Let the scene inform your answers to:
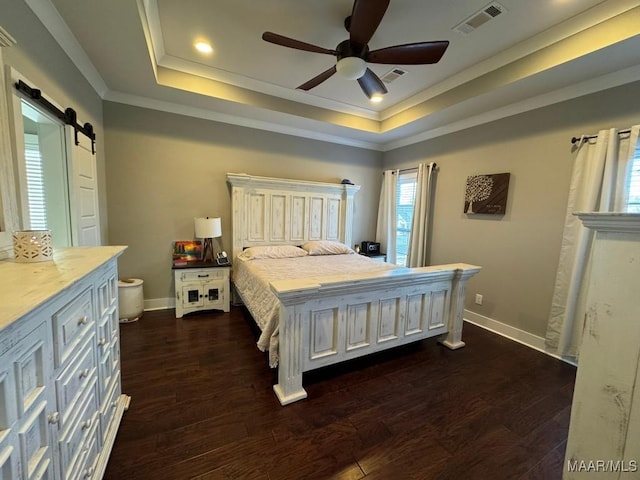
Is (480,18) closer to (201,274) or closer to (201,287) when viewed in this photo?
(201,274)

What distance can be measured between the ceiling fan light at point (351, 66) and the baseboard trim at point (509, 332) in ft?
10.3

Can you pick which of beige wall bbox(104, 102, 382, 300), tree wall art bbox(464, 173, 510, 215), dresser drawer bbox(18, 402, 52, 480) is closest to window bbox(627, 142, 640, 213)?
tree wall art bbox(464, 173, 510, 215)

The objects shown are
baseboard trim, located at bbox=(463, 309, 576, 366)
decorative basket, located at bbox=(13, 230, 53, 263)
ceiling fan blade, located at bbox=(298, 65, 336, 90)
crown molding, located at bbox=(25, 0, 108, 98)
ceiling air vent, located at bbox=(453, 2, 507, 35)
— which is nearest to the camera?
decorative basket, located at bbox=(13, 230, 53, 263)

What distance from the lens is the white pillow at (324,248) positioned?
383 centimetres

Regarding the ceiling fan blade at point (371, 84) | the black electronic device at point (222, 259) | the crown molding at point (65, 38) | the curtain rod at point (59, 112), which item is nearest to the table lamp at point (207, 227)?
the black electronic device at point (222, 259)

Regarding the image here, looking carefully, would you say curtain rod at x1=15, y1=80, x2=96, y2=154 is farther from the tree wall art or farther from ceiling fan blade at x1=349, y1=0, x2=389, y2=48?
the tree wall art

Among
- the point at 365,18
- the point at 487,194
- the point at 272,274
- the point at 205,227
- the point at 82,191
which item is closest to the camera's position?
the point at 365,18

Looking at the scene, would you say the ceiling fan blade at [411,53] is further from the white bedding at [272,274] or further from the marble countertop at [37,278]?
the marble countertop at [37,278]

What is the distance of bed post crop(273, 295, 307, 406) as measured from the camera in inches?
69.9

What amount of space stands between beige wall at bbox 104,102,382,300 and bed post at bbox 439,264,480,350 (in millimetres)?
2782

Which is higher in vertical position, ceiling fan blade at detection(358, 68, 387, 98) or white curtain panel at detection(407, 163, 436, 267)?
ceiling fan blade at detection(358, 68, 387, 98)

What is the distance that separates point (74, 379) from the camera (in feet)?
3.22

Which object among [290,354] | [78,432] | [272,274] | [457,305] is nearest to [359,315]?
[290,354]

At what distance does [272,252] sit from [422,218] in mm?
2268
